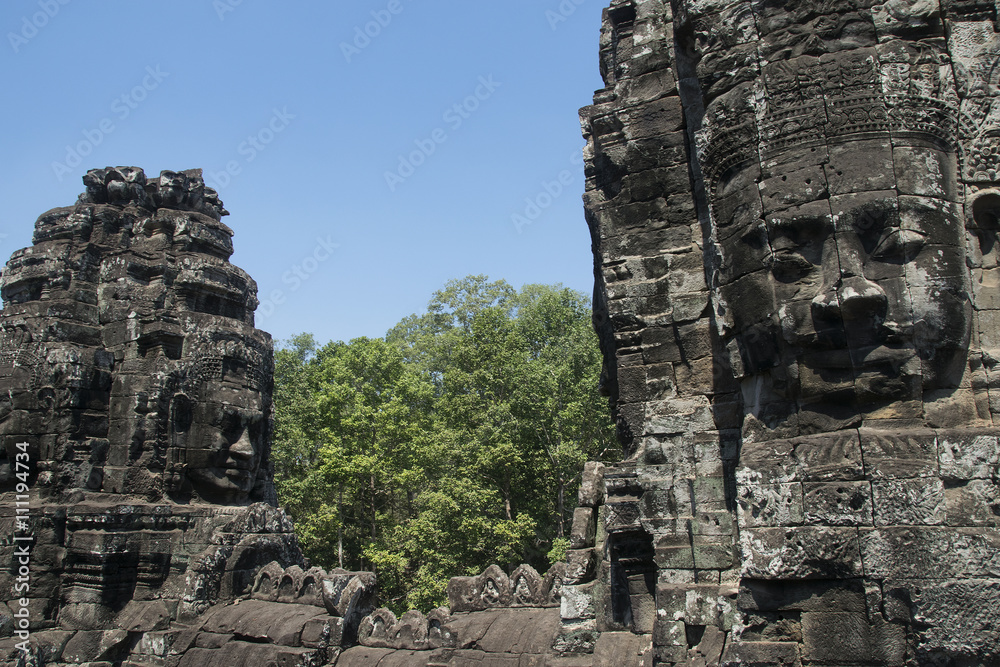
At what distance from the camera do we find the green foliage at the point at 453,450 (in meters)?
19.1

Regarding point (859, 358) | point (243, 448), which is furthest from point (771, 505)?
point (243, 448)

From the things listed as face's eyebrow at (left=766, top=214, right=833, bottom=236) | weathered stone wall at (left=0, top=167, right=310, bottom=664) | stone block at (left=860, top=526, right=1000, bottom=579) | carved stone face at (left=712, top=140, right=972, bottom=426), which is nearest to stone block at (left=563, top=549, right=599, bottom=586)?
carved stone face at (left=712, top=140, right=972, bottom=426)

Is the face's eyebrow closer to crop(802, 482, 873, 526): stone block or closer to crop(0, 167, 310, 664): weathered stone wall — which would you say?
crop(802, 482, 873, 526): stone block

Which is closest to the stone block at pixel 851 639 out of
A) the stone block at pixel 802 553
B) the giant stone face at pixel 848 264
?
the stone block at pixel 802 553

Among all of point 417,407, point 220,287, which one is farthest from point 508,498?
point 220,287

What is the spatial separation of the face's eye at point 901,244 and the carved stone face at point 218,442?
740 cm

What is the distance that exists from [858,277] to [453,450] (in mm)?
17457

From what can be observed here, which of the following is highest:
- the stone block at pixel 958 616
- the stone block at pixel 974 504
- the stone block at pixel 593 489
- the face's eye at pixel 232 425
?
the face's eye at pixel 232 425

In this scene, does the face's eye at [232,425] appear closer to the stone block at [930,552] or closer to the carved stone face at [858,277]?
the carved stone face at [858,277]

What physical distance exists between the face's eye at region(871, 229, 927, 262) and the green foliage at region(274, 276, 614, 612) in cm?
1477

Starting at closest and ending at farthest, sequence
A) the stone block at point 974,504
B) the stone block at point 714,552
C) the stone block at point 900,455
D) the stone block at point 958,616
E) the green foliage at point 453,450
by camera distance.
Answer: the stone block at point 958,616, the stone block at point 974,504, the stone block at point 900,455, the stone block at point 714,552, the green foliage at point 453,450

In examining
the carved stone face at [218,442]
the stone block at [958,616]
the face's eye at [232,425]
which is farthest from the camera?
the face's eye at [232,425]

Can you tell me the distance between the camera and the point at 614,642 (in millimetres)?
4980

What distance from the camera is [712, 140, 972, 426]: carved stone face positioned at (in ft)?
11.5
